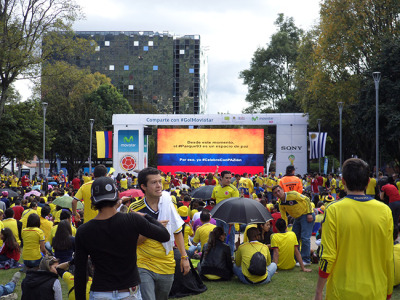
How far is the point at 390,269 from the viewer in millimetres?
3775

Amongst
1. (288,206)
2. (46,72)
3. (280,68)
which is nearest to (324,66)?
(46,72)

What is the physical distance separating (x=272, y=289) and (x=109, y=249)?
16.9 ft

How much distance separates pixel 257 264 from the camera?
818 centimetres

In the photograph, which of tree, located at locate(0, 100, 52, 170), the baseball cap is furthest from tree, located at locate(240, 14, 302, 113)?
the baseball cap

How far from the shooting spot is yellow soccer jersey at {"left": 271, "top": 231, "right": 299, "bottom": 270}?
927 cm


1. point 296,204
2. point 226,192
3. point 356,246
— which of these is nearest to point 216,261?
point 296,204

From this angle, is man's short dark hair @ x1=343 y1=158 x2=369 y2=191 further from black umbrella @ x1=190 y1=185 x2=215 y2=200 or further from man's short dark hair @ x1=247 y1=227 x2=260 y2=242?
black umbrella @ x1=190 y1=185 x2=215 y2=200

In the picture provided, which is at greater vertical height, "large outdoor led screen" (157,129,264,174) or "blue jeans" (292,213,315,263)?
"large outdoor led screen" (157,129,264,174)

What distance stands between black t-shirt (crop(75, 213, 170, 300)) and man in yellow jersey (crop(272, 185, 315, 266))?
576 centimetres

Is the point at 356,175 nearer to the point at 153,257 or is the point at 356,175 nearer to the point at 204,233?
the point at 153,257

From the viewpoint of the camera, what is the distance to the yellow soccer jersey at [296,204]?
9.30 metres

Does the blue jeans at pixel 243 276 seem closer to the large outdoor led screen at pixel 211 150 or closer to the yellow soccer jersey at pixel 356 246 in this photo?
the yellow soccer jersey at pixel 356 246

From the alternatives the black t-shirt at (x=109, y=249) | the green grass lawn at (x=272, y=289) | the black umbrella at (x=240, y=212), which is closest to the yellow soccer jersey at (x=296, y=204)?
the black umbrella at (x=240, y=212)

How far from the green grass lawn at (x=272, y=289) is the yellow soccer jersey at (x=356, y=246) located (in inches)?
158
